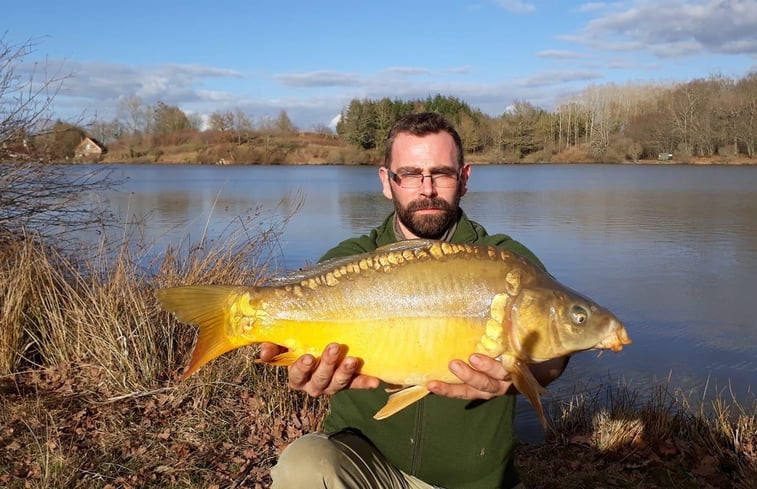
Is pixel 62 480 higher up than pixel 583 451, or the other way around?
pixel 62 480

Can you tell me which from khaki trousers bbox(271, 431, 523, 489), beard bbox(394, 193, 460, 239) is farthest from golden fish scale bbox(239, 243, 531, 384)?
beard bbox(394, 193, 460, 239)

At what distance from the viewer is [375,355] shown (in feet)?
6.88

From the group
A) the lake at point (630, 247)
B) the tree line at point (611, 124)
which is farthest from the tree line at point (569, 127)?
the lake at point (630, 247)

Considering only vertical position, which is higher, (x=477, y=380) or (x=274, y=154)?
(x=274, y=154)

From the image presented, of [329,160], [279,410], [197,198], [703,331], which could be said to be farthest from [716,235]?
[329,160]

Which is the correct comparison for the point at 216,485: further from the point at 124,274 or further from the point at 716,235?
the point at 716,235

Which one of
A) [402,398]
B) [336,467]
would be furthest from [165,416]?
[402,398]

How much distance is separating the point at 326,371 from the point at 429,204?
1.15 metres

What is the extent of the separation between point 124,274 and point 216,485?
7.80 ft

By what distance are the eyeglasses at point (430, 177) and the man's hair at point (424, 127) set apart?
0.39 feet

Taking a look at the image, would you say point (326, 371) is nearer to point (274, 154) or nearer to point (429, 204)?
point (429, 204)

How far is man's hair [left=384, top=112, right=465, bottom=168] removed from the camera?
10.3 ft

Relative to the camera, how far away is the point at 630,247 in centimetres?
1347

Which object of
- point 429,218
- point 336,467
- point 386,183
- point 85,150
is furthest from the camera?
point 85,150
